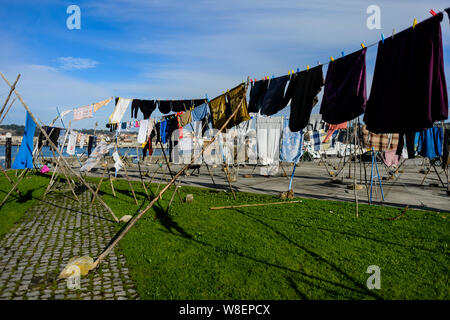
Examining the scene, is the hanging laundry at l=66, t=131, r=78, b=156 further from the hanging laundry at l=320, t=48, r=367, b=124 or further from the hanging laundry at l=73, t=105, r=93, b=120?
the hanging laundry at l=320, t=48, r=367, b=124

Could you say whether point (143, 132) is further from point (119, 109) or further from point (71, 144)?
point (71, 144)

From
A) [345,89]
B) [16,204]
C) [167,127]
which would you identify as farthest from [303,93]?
[16,204]

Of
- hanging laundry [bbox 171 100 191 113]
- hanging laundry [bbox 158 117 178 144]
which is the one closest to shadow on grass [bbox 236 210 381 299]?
hanging laundry [bbox 158 117 178 144]

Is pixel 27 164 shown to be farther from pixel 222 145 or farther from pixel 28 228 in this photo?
pixel 222 145

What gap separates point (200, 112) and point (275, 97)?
431 centimetres

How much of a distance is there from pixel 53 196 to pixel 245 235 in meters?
10.8

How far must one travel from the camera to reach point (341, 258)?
5484 mm

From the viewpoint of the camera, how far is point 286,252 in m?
5.84

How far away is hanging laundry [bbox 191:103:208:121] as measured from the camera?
1167cm

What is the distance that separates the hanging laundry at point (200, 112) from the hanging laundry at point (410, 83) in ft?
23.8

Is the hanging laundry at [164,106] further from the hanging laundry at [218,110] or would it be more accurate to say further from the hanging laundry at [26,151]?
the hanging laundry at [26,151]

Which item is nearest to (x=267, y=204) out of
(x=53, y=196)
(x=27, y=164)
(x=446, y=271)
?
(x=446, y=271)

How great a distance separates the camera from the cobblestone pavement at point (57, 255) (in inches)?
176
